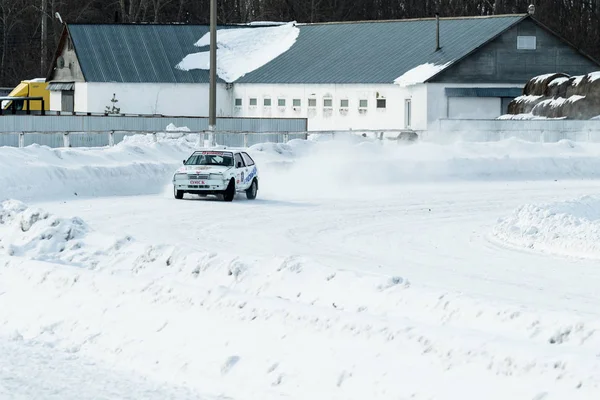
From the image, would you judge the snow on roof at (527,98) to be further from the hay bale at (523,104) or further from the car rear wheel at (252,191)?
the car rear wheel at (252,191)

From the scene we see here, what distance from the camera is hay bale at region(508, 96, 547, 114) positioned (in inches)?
2446

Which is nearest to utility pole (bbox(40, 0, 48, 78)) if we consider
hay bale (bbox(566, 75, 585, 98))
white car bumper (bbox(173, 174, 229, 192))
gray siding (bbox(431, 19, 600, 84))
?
gray siding (bbox(431, 19, 600, 84))

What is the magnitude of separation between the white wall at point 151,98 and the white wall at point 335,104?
5.64ft

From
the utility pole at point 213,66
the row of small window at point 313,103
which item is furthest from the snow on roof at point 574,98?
the utility pole at point 213,66

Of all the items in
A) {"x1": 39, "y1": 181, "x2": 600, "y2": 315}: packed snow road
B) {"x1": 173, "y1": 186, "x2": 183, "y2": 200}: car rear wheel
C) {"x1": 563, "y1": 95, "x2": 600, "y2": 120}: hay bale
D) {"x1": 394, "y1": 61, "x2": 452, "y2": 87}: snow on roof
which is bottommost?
{"x1": 39, "y1": 181, "x2": 600, "y2": 315}: packed snow road

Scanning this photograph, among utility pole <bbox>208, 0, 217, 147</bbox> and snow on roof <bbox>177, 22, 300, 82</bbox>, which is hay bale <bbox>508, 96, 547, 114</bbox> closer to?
snow on roof <bbox>177, 22, 300, 82</bbox>

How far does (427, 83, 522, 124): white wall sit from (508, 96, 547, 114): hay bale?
180 inches

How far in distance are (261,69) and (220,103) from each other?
3.12m

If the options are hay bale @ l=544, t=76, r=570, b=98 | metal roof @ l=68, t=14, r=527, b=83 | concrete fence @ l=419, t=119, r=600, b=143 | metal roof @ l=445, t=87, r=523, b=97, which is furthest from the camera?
metal roof @ l=68, t=14, r=527, b=83

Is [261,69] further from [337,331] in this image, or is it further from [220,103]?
[337,331]

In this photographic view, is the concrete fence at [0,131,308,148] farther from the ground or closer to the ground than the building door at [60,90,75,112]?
closer to the ground

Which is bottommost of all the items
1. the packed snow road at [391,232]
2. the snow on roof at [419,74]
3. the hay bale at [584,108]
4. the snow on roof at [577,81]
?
the packed snow road at [391,232]

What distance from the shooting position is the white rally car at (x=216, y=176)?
31.8 m

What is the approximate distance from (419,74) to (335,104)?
5698 millimetres
